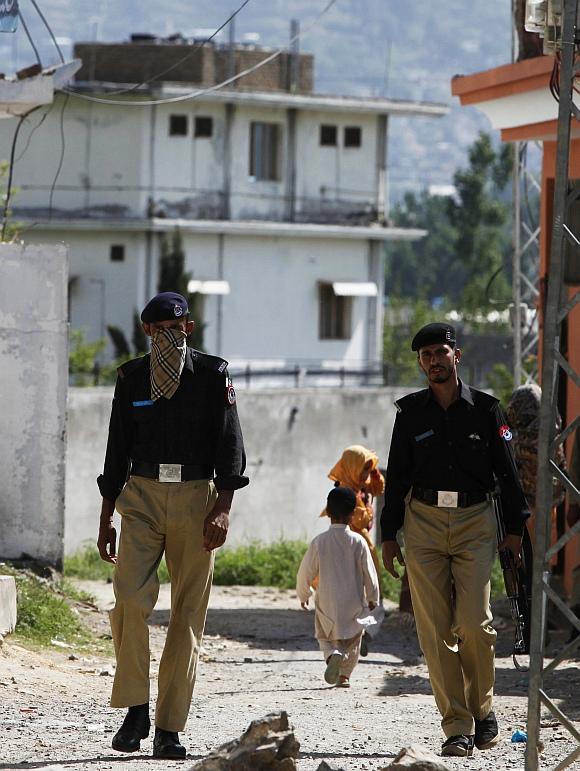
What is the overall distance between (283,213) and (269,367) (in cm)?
416

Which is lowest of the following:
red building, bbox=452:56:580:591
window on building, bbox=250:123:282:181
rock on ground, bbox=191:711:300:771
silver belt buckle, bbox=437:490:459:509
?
rock on ground, bbox=191:711:300:771

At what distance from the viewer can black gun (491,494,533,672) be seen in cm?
714

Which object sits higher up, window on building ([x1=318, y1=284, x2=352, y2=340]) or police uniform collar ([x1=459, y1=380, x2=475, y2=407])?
police uniform collar ([x1=459, y1=380, x2=475, y2=407])

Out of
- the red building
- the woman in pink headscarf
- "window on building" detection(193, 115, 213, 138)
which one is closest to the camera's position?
the woman in pink headscarf

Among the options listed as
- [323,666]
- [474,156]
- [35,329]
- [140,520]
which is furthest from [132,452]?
[474,156]

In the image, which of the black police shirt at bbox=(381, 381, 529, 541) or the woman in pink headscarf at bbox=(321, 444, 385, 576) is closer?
the black police shirt at bbox=(381, 381, 529, 541)

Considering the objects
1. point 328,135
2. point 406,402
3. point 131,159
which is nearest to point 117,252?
point 131,159

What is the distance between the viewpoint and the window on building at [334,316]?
43.2 m

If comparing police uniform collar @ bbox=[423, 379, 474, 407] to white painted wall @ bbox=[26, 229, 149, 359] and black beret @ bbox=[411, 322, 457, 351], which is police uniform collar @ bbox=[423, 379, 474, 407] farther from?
white painted wall @ bbox=[26, 229, 149, 359]

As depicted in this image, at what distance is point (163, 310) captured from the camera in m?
6.89

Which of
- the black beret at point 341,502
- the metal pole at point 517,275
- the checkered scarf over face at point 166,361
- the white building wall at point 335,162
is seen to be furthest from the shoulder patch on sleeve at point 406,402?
the white building wall at point 335,162

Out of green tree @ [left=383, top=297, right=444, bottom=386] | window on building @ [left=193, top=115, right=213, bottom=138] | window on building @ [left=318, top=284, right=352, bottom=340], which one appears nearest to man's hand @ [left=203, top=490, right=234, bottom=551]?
window on building @ [left=193, top=115, right=213, bottom=138]

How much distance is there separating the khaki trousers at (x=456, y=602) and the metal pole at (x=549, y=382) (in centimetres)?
111

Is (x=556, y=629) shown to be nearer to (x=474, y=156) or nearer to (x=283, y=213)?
(x=283, y=213)
